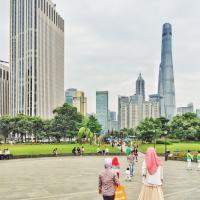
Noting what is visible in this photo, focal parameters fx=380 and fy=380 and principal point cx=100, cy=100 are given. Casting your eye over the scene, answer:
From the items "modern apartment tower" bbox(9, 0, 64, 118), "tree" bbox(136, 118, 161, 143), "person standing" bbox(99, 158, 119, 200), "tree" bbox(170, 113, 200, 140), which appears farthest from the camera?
"modern apartment tower" bbox(9, 0, 64, 118)

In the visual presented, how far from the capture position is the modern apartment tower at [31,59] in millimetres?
175125

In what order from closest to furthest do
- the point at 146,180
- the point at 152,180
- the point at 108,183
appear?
the point at 108,183 < the point at 152,180 < the point at 146,180

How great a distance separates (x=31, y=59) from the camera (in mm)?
176875

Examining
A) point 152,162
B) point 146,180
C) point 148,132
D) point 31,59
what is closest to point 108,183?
point 146,180

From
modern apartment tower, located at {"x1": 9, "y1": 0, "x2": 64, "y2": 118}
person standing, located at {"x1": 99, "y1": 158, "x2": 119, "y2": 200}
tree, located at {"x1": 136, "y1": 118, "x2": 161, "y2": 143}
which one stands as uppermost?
modern apartment tower, located at {"x1": 9, "y1": 0, "x2": 64, "y2": 118}

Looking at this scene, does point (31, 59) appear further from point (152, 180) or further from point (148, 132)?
point (152, 180)

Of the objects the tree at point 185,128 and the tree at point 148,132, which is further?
the tree at point 185,128

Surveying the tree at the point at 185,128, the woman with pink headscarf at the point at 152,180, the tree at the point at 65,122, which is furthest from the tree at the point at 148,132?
the woman with pink headscarf at the point at 152,180

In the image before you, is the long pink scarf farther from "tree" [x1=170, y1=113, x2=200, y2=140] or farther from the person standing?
"tree" [x1=170, y1=113, x2=200, y2=140]

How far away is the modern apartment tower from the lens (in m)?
175

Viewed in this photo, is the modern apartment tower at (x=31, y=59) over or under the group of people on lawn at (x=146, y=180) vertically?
over

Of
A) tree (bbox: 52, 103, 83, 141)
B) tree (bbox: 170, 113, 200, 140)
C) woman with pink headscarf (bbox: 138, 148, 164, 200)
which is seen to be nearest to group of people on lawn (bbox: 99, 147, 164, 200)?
woman with pink headscarf (bbox: 138, 148, 164, 200)

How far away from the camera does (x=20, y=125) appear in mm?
121812

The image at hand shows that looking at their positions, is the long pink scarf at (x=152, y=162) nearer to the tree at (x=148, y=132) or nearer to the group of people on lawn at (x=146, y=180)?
the group of people on lawn at (x=146, y=180)
